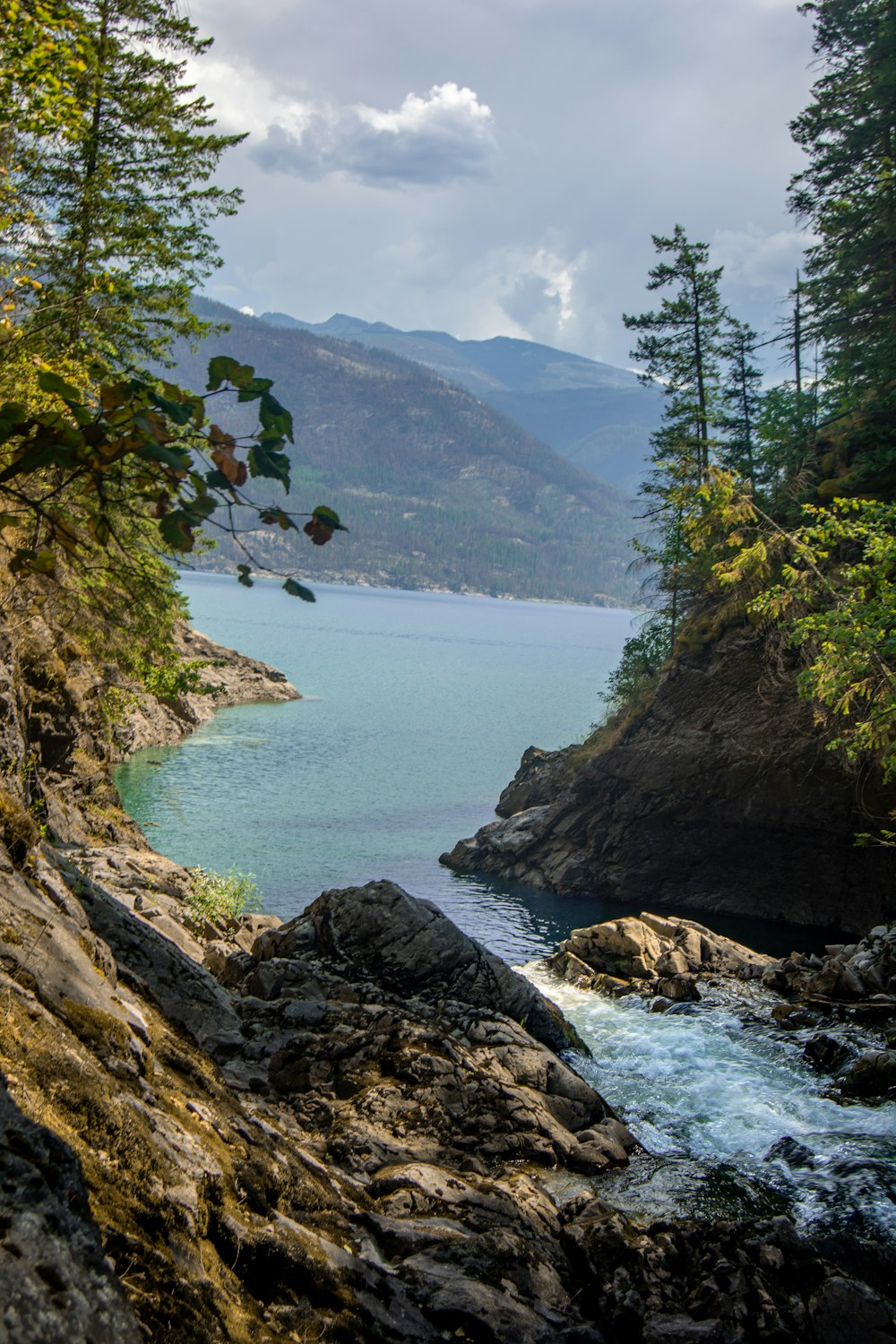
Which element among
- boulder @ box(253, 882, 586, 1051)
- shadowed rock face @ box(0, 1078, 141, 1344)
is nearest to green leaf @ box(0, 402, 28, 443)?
shadowed rock face @ box(0, 1078, 141, 1344)

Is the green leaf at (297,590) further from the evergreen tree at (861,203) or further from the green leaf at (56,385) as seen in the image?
the evergreen tree at (861,203)

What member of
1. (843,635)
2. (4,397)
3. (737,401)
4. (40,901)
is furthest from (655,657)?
(40,901)

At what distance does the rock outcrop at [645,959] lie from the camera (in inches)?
784

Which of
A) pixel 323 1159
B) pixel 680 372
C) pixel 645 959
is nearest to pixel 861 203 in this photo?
pixel 680 372

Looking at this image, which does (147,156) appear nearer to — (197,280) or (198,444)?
(197,280)

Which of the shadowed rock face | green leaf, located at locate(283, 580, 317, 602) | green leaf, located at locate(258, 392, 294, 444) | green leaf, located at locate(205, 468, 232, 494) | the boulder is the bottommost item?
the boulder

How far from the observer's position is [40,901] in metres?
6.15

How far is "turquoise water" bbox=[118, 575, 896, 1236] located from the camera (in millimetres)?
10453

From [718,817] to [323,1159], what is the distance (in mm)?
23772

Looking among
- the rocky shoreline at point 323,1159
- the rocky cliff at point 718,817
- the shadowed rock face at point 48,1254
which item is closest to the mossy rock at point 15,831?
the rocky shoreline at point 323,1159

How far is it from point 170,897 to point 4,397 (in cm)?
949

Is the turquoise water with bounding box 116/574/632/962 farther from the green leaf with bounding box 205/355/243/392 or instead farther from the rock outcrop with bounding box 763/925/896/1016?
the green leaf with bounding box 205/355/243/392

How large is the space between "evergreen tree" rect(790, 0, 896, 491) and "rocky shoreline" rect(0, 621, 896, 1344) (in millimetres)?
21420

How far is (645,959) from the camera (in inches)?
814
